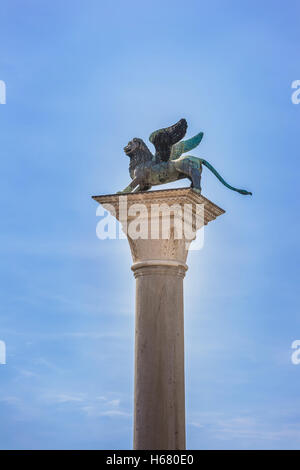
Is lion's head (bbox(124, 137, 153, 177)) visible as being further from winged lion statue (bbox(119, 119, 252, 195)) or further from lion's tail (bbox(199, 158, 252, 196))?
lion's tail (bbox(199, 158, 252, 196))

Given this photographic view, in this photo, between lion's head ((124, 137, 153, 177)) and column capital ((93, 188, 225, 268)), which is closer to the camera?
column capital ((93, 188, 225, 268))

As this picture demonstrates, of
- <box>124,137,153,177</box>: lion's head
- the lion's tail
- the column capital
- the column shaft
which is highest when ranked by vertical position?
<box>124,137,153,177</box>: lion's head

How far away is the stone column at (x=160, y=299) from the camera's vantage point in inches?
443

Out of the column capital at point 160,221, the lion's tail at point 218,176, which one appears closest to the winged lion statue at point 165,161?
the lion's tail at point 218,176

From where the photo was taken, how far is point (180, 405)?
37.3ft

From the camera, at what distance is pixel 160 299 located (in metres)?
11.6

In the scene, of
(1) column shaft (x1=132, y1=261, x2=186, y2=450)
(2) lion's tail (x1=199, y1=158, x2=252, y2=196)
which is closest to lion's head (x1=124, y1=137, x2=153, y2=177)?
(2) lion's tail (x1=199, y1=158, x2=252, y2=196)

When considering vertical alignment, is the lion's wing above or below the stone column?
above

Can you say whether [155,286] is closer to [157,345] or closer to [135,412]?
[157,345]

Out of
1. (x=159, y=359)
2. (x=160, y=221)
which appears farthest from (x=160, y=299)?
(x=160, y=221)

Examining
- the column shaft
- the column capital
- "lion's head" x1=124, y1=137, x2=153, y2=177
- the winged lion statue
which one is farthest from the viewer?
"lion's head" x1=124, y1=137, x2=153, y2=177

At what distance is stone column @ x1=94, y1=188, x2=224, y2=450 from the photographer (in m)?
11.2

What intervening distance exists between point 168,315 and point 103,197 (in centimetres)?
215

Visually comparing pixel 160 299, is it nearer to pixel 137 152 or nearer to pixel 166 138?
pixel 137 152
